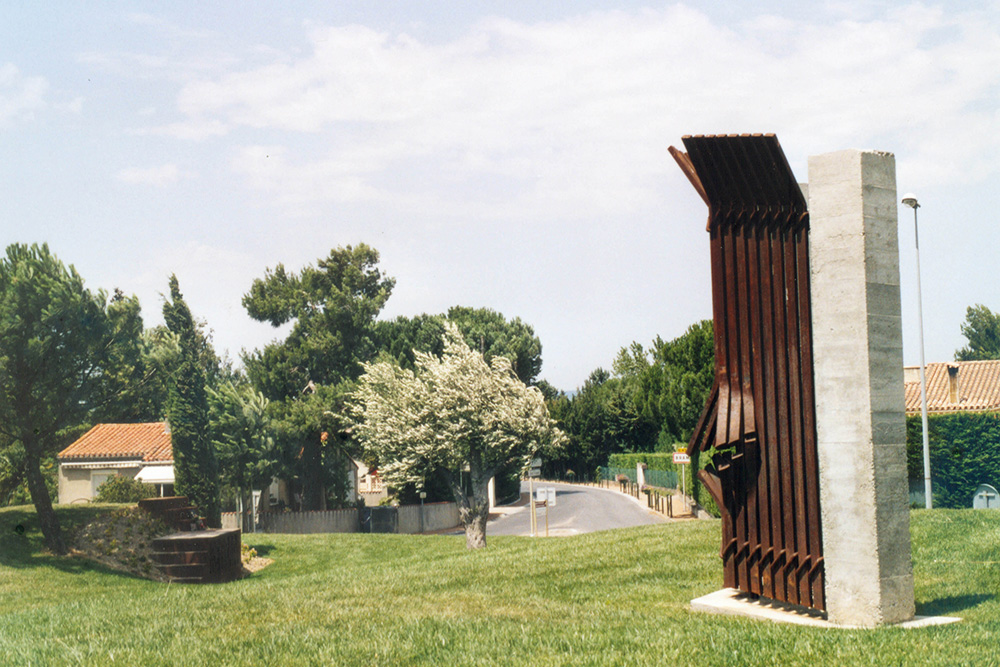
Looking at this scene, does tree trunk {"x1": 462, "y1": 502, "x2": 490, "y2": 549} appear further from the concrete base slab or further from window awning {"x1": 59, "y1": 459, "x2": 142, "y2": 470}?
the concrete base slab

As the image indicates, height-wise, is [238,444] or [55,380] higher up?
[55,380]

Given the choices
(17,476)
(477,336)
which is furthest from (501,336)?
(17,476)

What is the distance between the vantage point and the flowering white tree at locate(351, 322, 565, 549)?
32062 mm

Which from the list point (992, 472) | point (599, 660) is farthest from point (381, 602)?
point (992, 472)

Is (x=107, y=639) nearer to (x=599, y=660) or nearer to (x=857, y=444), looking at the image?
(x=599, y=660)

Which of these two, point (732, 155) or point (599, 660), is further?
point (732, 155)

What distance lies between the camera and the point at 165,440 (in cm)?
4375

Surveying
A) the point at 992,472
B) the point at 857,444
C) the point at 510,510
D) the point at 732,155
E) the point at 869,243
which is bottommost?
the point at 510,510

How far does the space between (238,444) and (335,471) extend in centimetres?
881

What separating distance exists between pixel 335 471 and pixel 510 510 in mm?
13556

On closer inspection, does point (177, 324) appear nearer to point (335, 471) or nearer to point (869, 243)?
point (335, 471)

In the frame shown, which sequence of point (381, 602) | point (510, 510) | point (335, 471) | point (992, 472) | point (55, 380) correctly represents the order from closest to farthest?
point (381, 602)
point (55, 380)
point (992, 472)
point (335, 471)
point (510, 510)

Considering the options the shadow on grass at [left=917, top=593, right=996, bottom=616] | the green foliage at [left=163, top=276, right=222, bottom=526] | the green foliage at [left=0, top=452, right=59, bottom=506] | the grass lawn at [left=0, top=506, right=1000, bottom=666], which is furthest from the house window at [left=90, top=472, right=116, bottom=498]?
the shadow on grass at [left=917, top=593, right=996, bottom=616]

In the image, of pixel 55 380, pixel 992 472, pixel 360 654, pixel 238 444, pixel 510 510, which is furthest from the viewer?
pixel 510 510
